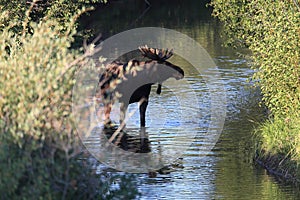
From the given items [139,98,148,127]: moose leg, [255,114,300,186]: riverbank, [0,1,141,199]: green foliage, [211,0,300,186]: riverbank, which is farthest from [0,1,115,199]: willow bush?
[139,98,148,127]: moose leg

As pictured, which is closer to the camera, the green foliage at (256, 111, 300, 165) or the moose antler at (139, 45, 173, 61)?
the green foliage at (256, 111, 300, 165)

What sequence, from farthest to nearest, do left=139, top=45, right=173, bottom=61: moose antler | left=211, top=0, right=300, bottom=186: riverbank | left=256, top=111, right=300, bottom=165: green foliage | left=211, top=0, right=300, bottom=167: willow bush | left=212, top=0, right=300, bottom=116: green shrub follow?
1. left=139, top=45, right=173, bottom=61: moose antler
2. left=212, top=0, right=300, bottom=116: green shrub
3. left=211, top=0, right=300, bottom=167: willow bush
4. left=211, top=0, right=300, bottom=186: riverbank
5. left=256, top=111, right=300, bottom=165: green foliage

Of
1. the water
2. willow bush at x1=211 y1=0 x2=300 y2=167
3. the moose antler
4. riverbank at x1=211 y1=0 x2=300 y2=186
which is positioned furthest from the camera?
the moose antler

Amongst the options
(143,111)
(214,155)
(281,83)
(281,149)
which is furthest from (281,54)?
(143,111)

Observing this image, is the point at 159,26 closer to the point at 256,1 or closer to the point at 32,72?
the point at 256,1

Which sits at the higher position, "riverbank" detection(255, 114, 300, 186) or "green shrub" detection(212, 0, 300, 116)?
"green shrub" detection(212, 0, 300, 116)

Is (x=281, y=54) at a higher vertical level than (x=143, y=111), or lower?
higher

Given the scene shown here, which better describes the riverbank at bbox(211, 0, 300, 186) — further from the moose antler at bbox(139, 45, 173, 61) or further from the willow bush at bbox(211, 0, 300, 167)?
the moose antler at bbox(139, 45, 173, 61)

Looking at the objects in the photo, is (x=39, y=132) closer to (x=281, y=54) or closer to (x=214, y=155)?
(x=281, y=54)

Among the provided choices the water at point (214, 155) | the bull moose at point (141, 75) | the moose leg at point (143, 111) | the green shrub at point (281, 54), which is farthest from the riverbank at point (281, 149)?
the moose leg at point (143, 111)

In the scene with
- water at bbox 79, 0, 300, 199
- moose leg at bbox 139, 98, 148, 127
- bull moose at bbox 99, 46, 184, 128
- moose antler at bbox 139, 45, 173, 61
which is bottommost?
water at bbox 79, 0, 300, 199

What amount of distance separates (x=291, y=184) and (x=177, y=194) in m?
1.80

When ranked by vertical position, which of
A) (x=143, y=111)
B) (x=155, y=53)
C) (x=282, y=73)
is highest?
(x=155, y=53)

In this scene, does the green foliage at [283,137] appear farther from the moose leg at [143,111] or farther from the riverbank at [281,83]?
the moose leg at [143,111]
